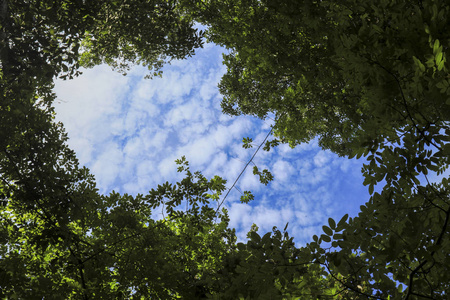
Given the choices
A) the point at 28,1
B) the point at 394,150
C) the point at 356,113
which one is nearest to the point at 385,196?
the point at 394,150

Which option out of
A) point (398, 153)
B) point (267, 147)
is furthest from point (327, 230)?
point (267, 147)

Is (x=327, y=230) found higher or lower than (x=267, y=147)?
lower

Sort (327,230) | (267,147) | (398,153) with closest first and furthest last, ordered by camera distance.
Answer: (327,230)
(398,153)
(267,147)

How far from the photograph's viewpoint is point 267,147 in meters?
8.27

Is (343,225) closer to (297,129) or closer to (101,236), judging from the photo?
(101,236)

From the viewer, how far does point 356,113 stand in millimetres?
7559

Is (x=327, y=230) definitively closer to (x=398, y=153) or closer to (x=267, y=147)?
(x=398, y=153)

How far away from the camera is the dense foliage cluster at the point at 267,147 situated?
2.80 m

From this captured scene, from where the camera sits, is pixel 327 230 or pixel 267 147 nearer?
pixel 327 230

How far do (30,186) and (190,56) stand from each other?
597cm

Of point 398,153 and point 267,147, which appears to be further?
point 267,147

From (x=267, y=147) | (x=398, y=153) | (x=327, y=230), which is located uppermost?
(x=267, y=147)

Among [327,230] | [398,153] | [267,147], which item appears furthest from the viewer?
[267,147]

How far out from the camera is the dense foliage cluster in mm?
2803
